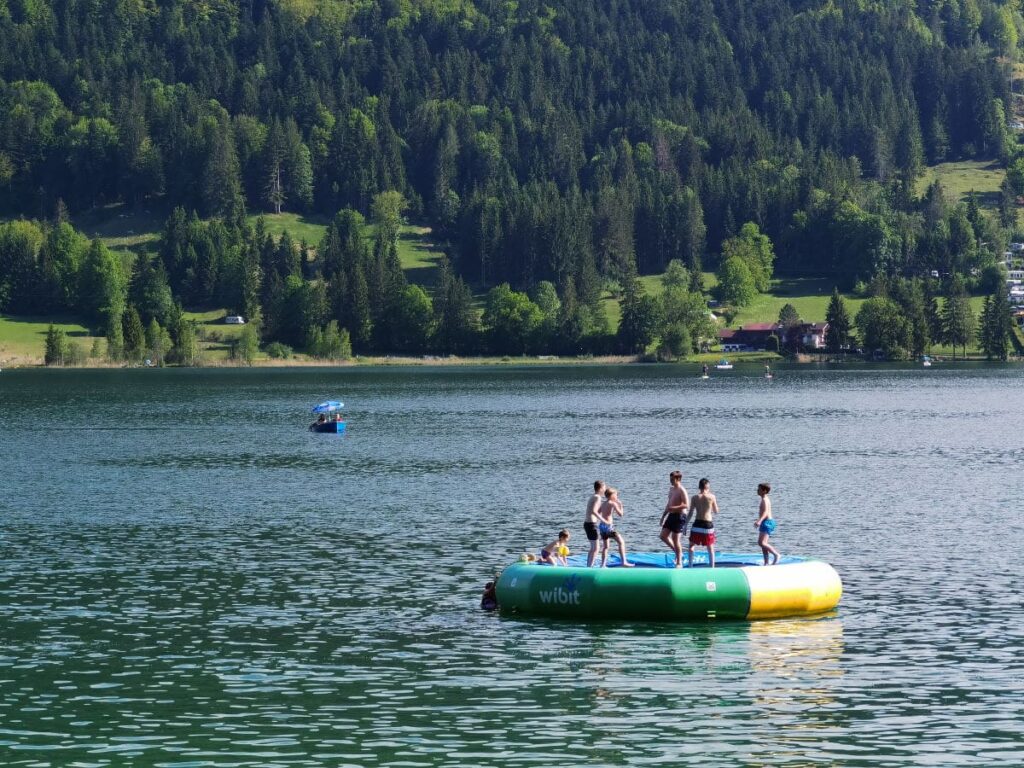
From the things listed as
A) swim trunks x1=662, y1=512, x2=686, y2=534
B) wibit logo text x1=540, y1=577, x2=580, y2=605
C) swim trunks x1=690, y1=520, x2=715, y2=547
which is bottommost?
wibit logo text x1=540, y1=577, x2=580, y2=605

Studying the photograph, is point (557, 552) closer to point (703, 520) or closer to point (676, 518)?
point (676, 518)

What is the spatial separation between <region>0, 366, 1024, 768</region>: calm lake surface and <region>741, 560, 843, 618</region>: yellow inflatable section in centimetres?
66

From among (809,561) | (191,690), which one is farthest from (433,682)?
(809,561)

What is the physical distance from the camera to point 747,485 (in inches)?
3388

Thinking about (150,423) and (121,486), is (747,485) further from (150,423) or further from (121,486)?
(150,423)

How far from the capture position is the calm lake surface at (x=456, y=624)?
3478 cm

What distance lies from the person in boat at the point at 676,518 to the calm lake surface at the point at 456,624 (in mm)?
3635

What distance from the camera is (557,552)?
161 feet

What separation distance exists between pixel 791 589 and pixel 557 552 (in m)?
7.34

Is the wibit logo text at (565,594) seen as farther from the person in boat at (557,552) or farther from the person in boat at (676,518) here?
the person in boat at (676,518)

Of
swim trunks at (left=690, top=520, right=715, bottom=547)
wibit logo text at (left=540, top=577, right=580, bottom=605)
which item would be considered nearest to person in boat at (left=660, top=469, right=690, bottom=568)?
swim trunks at (left=690, top=520, right=715, bottom=547)

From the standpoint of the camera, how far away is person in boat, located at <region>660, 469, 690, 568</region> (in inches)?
1935

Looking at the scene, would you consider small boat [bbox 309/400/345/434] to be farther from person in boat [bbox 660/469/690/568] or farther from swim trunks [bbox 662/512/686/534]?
swim trunks [bbox 662/512/686/534]

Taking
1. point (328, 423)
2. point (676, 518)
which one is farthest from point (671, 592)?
point (328, 423)
